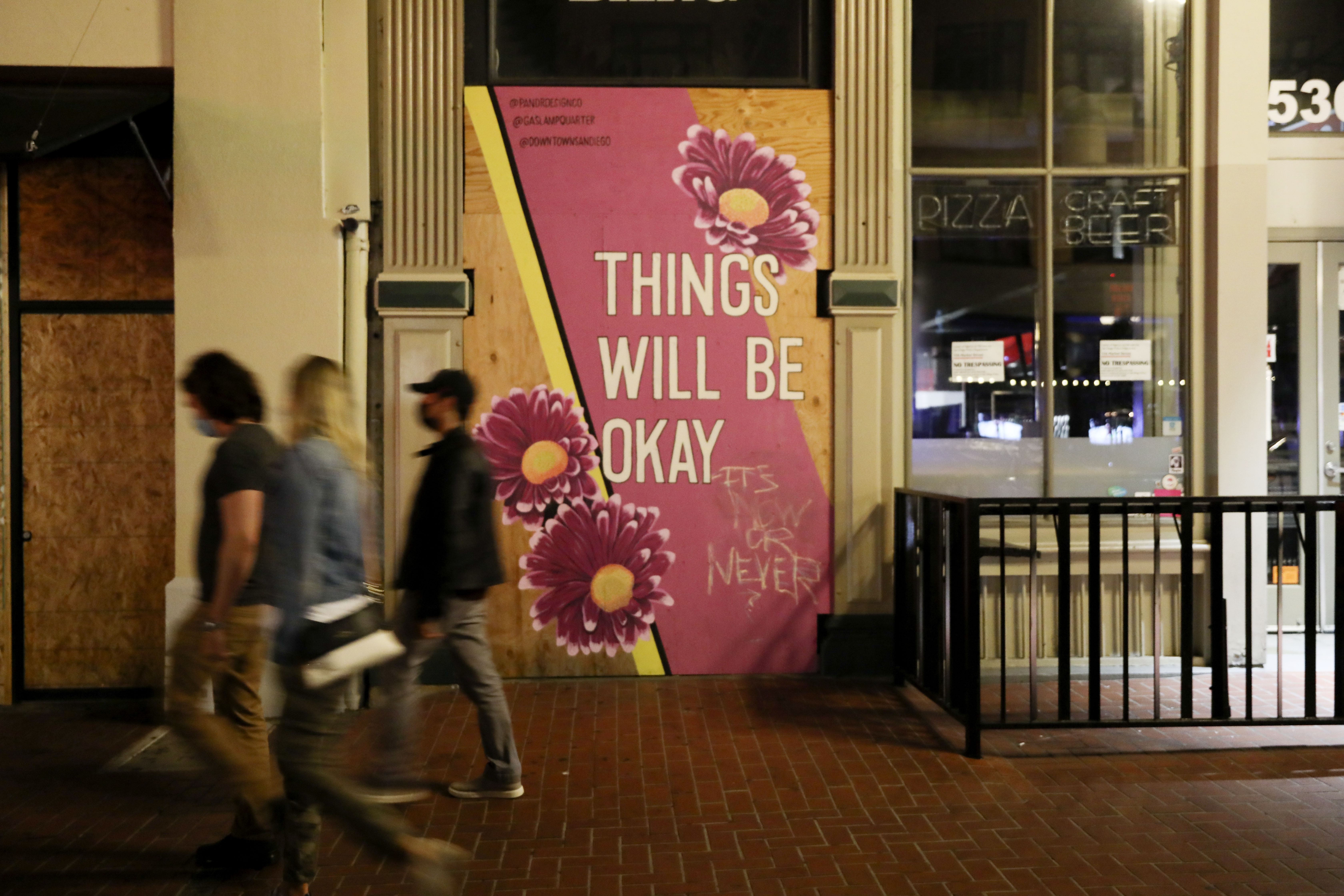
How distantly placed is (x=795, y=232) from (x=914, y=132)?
3.57 ft

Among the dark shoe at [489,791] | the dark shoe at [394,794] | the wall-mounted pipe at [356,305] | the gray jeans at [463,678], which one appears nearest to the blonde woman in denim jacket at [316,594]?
the dark shoe at [394,794]

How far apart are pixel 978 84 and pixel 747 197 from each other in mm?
1758

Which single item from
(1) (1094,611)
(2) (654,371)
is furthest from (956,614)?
(2) (654,371)

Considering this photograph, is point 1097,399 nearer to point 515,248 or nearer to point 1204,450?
point 1204,450

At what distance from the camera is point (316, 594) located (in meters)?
3.52

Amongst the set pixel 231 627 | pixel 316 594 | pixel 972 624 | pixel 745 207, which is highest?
pixel 745 207

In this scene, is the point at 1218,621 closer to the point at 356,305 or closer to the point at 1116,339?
the point at 1116,339

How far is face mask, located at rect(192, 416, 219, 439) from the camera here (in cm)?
402

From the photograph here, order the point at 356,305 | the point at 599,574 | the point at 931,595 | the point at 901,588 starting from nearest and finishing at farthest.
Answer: the point at 931,595, the point at 356,305, the point at 901,588, the point at 599,574

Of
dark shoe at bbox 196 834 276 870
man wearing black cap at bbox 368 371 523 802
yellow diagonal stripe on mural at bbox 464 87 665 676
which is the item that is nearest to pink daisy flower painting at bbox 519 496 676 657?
yellow diagonal stripe on mural at bbox 464 87 665 676

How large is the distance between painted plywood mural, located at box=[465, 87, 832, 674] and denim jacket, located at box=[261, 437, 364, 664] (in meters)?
3.16

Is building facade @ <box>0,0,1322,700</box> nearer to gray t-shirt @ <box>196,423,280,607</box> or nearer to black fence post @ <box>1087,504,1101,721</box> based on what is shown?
black fence post @ <box>1087,504,1101,721</box>

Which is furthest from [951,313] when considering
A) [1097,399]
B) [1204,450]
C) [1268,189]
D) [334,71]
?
[334,71]

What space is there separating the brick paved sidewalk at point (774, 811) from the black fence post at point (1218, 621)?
24 cm
